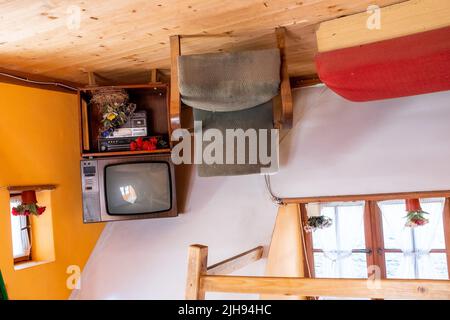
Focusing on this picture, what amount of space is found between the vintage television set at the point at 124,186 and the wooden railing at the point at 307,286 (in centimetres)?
143

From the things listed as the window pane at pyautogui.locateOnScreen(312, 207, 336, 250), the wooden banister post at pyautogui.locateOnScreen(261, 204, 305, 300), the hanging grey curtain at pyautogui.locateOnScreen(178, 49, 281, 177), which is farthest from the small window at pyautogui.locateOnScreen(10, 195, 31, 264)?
the window pane at pyautogui.locateOnScreen(312, 207, 336, 250)

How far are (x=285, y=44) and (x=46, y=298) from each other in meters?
2.31

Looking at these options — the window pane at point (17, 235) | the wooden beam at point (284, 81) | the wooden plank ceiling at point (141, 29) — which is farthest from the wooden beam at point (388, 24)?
the window pane at point (17, 235)

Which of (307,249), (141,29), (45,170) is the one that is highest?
(141,29)

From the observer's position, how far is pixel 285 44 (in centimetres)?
256

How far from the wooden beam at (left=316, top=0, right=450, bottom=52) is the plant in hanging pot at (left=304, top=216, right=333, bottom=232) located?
4.44 ft

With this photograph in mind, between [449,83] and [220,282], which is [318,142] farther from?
[220,282]

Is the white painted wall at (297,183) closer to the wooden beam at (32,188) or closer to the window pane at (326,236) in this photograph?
the window pane at (326,236)

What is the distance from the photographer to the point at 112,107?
3.18 meters

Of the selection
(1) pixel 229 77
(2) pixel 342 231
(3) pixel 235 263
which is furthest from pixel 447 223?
(1) pixel 229 77

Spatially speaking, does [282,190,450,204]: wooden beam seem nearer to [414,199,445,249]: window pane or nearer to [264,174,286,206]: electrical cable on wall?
[264,174,286,206]: electrical cable on wall

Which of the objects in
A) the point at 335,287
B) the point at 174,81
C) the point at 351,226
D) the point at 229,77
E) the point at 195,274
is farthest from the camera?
the point at 351,226

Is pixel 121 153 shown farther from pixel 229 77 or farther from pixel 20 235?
pixel 229 77

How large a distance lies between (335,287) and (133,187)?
75.1 inches
